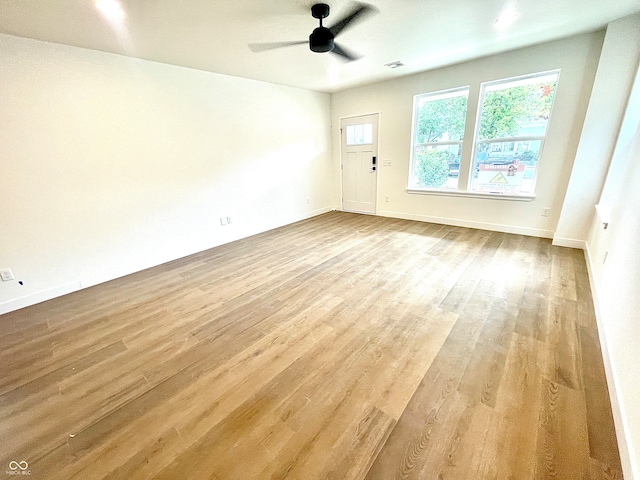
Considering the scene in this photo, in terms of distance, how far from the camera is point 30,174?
2520 millimetres

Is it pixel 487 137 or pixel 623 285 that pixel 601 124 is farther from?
pixel 623 285

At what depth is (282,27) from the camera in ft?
Result: 8.02

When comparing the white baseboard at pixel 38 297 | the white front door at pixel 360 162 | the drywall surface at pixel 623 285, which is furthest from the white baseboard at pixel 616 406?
the white baseboard at pixel 38 297

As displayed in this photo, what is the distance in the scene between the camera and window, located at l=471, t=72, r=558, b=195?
3.50 meters

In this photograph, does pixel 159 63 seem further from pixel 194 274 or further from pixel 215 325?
pixel 215 325

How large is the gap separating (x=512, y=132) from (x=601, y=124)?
0.94 metres

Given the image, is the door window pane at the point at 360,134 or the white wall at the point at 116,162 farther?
the door window pane at the point at 360,134

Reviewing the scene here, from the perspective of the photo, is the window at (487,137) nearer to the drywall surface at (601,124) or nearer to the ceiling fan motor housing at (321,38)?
the drywall surface at (601,124)

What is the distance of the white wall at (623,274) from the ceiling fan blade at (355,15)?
8.06 feet

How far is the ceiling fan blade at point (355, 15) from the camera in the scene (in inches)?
85.2

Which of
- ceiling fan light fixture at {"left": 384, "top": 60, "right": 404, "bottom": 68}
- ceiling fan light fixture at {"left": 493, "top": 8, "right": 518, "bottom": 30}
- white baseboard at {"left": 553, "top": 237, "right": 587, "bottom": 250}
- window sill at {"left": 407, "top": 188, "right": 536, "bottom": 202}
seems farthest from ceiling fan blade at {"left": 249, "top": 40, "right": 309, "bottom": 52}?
white baseboard at {"left": 553, "top": 237, "right": 587, "bottom": 250}

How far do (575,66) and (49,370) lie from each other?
5.98m

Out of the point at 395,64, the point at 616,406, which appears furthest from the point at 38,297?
the point at 395,64

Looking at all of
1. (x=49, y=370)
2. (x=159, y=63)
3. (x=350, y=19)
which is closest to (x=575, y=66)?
(x=350, y=19)
